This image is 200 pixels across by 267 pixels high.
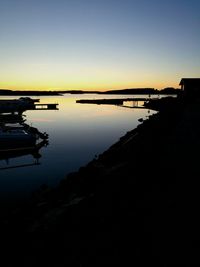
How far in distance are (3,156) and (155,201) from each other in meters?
25.5

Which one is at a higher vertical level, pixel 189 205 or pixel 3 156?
pixel 189 205

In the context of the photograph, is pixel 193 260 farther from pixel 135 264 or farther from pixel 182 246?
pixel 135 264

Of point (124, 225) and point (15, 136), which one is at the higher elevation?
point (124, 225)

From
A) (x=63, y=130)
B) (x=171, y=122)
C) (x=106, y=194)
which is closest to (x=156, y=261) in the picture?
(x=106, y=194)

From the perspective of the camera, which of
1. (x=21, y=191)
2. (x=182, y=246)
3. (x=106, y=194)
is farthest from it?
(x=21, y=191)

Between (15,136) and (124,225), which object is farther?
(15,136)

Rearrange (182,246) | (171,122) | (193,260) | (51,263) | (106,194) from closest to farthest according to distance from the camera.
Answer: (193,260) → (182,246) → (51,263) → (106,194) → (171,122)

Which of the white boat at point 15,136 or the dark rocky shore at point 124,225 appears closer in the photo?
the dark rocky shore at point 124,225

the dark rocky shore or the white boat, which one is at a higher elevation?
the dark rocky shore

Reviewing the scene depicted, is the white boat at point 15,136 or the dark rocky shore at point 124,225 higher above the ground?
the dark rocky shore at point 124,225

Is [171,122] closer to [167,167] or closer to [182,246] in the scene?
[167,167]

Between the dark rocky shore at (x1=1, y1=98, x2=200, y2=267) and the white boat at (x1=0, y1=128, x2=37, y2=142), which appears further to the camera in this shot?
the white boat at (x1=0, y1=128, x2=37, y2=142)

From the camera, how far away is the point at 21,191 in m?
20.7

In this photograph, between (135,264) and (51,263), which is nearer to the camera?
(135,264)
